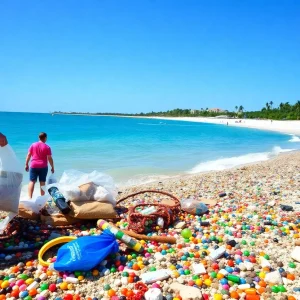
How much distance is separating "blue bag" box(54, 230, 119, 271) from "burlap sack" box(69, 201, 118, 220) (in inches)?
49.5

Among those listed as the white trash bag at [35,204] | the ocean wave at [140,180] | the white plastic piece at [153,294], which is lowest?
the ocean wave at [140,180]

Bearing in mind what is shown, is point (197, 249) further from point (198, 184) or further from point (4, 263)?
point (198, 184)

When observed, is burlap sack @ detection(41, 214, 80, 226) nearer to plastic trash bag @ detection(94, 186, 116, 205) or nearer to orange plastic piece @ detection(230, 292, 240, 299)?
plastic trash bag @ detection(94, 186, 116, 205)

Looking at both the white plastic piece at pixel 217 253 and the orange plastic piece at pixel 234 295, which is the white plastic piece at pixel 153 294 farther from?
the white plastic piece at pixel 217 253

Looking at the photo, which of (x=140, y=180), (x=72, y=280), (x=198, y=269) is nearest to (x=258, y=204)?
(x=198, y=269)

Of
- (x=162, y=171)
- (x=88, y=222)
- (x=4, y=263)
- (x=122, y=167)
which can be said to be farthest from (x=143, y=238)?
(x=122, y=167)

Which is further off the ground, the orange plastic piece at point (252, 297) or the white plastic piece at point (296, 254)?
the white plastic piece at point (296, 254)

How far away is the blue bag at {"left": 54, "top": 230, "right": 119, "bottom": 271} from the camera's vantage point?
300cm

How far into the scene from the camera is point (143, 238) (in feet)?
13.1

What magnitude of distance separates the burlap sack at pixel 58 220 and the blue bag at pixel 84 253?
1391 millimetres

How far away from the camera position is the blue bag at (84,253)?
9.83ft

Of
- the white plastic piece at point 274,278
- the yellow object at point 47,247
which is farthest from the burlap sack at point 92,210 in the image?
the white plastic piece at point 274,278

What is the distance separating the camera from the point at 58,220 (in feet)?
14.9

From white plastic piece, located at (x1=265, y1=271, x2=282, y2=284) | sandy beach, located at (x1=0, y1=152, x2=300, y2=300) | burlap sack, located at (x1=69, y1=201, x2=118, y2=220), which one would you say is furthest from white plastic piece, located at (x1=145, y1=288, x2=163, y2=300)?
burlap sack, located at (x1=69, y1=201, x2=118, y2=220)
